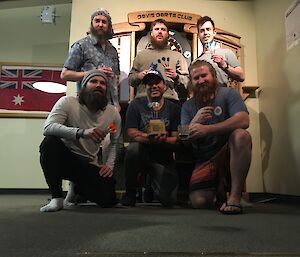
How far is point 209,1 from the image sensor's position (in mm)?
3184

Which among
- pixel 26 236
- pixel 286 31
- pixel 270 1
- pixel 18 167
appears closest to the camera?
pixel 26 236

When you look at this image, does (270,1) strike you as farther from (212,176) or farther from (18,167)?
(18,167)

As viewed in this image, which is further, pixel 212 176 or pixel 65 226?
pixel 212 176

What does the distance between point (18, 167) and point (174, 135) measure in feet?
6.89

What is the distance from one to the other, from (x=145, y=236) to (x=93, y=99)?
0.99m

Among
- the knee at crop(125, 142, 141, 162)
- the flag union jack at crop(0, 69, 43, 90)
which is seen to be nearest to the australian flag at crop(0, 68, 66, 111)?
the flag union jack at crop(0, 69, 43, 90)

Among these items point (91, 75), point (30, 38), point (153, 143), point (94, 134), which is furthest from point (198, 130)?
point (30, 38)

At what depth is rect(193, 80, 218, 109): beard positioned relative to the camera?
1.79 meters

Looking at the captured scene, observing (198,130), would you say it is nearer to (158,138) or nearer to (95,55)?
(158,138)

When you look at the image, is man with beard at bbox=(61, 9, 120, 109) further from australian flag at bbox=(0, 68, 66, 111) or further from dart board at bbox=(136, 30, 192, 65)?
australian flag at bbox=(0, 68, 66, 111)

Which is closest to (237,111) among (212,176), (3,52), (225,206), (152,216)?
(212,176)

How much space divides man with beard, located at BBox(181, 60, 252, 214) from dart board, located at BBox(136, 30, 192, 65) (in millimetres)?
1162

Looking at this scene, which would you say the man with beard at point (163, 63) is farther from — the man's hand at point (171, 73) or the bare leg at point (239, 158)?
the bare leg at point (239, 158)

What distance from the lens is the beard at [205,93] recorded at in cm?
179
